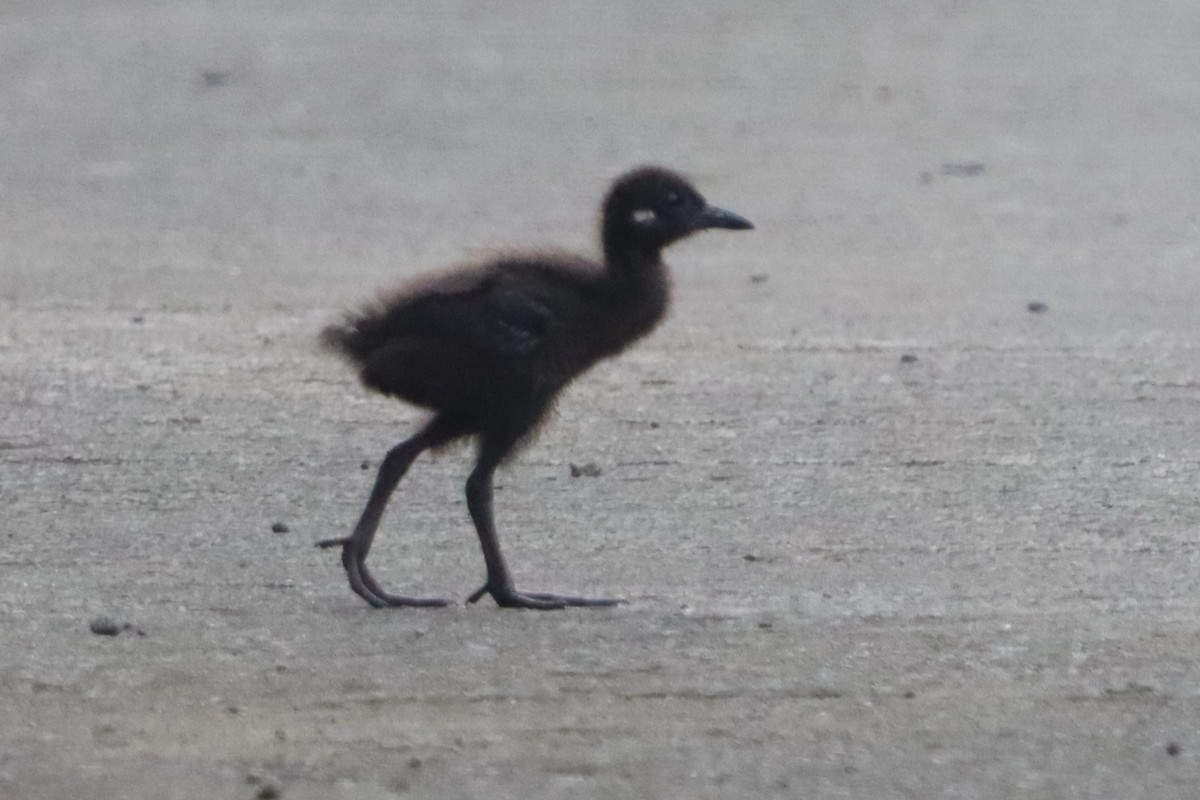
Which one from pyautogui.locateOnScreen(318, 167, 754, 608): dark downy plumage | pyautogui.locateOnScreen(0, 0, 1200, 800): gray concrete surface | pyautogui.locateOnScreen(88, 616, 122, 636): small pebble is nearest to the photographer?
pyautogui.locateOnScreen(0, 0, 1200, 800): gray concrete surface

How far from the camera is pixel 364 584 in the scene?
648 cm

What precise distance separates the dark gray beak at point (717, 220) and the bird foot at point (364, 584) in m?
1.35

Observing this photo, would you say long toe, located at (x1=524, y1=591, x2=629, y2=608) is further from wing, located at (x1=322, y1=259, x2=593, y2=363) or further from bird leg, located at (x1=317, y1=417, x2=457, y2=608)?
wing, located at (x1=322, y1=259, x2=593, y2=363)

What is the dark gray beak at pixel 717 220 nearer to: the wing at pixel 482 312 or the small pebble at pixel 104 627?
the wing at pixel 482 312

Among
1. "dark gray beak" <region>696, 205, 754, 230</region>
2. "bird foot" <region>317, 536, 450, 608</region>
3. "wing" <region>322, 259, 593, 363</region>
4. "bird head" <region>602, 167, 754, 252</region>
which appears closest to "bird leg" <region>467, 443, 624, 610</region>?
"bird foot" <region>317, 536, 450, 608</region>

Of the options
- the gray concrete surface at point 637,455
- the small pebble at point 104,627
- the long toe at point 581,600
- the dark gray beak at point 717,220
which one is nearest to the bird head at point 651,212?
the dark gray beak at point 717,220

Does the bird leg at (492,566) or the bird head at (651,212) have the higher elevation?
the bird head at (651,212)

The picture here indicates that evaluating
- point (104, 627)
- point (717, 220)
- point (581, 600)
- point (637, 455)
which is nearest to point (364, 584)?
point (581, 600)

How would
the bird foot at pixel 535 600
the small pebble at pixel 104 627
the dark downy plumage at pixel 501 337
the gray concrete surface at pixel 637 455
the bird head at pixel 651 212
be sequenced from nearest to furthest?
the gray concrete surface at pixel 637 455 < the small pebble at pixel 104 627 < the bird foot at pixel 535 600 < the dark downy plumage at pixel 501 337 < the bird head at pixel 651 212

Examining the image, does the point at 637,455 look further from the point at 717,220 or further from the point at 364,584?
the point at 364,584

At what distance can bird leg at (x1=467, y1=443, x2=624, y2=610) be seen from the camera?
6.41 meters

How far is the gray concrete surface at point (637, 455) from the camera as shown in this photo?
214 inches

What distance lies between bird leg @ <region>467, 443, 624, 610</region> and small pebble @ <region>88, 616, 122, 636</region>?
3.12 ft

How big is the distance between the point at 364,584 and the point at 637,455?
191 centimetres
